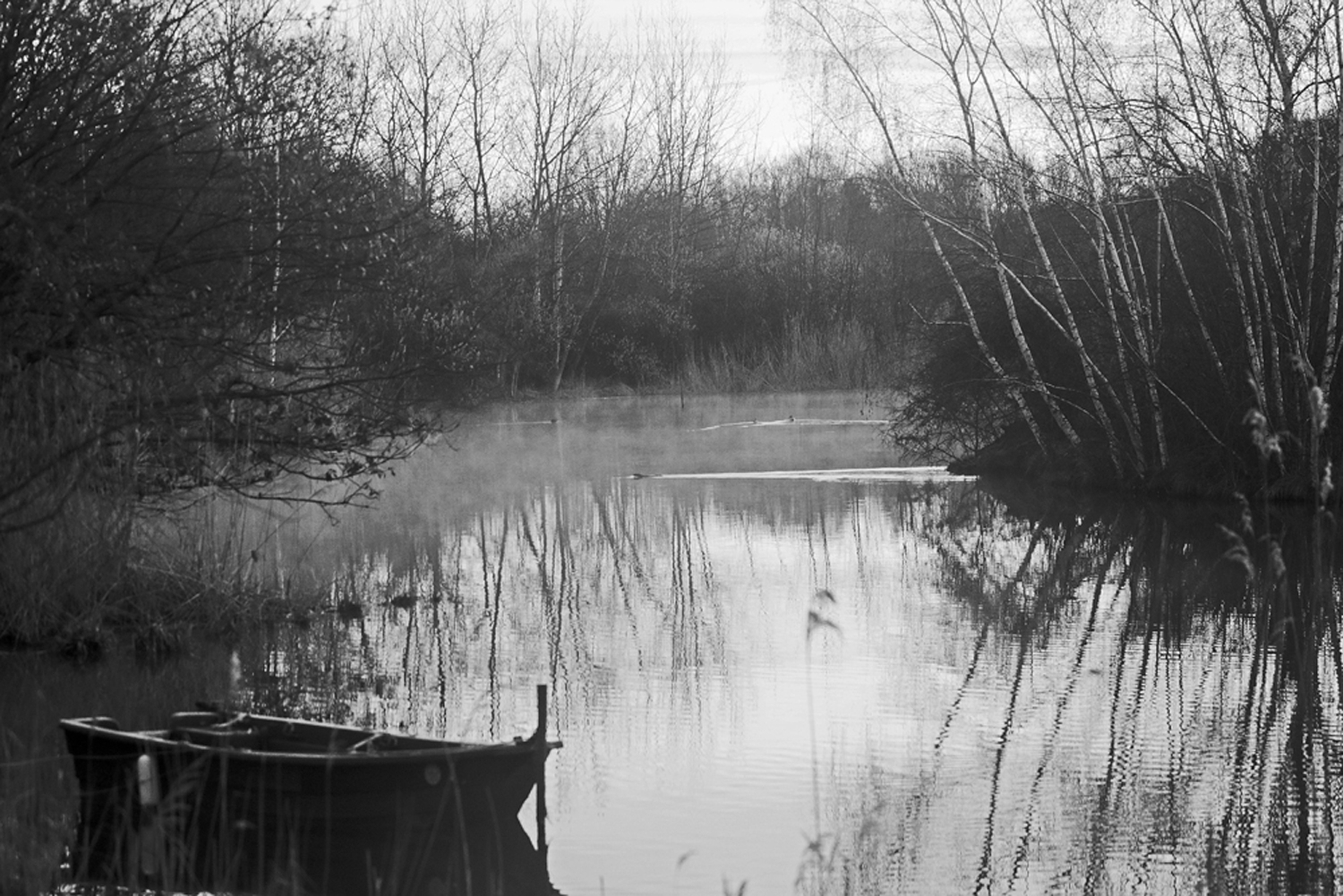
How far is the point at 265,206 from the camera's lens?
34.4 ft

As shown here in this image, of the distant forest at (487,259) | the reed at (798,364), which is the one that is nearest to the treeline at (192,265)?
the distant forest at (487,259)

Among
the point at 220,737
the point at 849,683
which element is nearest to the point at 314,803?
the point at 220,737

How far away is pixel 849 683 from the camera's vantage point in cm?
980

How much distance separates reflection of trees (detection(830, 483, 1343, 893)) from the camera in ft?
21.0

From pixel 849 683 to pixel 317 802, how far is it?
4.08 metres

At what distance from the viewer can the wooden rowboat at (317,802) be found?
632 cm

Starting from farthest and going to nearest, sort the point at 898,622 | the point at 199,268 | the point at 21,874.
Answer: the point at 898,622, the point at 199,268, the point at 21,874

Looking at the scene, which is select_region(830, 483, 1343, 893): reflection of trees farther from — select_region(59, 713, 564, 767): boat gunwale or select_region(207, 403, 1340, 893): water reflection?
select_region(59, 713, 564, 767): boat gunwale

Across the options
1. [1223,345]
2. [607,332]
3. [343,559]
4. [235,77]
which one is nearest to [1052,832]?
[235,77]

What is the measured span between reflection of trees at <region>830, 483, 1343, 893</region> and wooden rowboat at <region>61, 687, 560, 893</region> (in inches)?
55.5

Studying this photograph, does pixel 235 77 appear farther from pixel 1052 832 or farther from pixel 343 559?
pixel 1052 832

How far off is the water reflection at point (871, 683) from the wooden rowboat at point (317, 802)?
428 millimetres

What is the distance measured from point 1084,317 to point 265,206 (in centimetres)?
1328

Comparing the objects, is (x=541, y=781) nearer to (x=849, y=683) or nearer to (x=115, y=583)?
(x=849, y=683)
